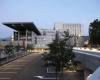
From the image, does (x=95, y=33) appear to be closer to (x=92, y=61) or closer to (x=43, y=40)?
(x=43, y=40)

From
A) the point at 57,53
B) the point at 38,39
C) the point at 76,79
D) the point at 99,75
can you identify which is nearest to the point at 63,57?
the point at 57,53

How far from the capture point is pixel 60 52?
54.6 ft

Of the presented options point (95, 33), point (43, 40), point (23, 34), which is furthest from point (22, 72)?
point (43, 40)

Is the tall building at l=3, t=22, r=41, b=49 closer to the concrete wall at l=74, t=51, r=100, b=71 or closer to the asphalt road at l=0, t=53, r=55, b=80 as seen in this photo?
the asphalt road at l=0, t=53, r=55, b=80

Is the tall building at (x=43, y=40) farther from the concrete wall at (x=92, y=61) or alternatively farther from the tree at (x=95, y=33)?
the concrete wall at (x=92, y=61)

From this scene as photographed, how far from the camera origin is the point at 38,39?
156 meters

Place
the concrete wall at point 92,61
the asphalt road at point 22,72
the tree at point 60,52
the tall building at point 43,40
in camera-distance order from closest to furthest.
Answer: the concrete wall at point 92,61 → the tree at point 60,52 → the asphalt road at point 22,72 → the tall building at point 43,40

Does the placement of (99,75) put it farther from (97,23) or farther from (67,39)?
(97,23)

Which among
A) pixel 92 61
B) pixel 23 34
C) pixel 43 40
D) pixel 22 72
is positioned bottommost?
pixel 22 72

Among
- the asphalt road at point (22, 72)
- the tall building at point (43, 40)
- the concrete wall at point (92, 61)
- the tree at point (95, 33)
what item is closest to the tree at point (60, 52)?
the concrete wall at point (92, 61)

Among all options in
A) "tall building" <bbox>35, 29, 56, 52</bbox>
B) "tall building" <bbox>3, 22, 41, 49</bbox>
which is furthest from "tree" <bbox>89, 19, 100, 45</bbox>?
"tall building" <bbox>35, 29, 56, 52</bbox>

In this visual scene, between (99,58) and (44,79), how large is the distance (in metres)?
11.6

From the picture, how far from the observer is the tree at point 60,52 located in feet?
53.7

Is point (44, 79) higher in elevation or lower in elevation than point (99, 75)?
lower
